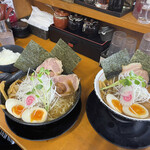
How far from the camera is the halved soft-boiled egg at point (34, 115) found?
82cm

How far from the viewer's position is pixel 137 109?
868 millimetres

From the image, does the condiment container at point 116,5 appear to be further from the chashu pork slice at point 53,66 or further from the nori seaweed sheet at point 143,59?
the chashu pork slice at point 53,66

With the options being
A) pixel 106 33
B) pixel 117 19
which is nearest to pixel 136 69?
pixel 117 19

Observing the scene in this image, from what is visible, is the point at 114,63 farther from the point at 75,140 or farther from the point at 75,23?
the point at 75,23

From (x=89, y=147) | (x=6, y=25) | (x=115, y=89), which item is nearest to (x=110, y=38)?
(x=115, y=89)

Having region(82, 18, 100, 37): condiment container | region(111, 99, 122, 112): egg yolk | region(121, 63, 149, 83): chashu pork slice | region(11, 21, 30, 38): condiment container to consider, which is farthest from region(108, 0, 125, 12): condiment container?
region(11, 21, 30, 38): condiment container

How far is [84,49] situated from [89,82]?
0.42 meters

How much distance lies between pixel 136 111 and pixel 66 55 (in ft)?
2.17

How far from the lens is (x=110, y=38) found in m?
1.51

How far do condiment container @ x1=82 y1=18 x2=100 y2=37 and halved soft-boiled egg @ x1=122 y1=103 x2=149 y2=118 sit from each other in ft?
2.96

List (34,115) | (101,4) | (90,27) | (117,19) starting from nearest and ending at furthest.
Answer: (34,115), (117,19), (101,4), (90,27)

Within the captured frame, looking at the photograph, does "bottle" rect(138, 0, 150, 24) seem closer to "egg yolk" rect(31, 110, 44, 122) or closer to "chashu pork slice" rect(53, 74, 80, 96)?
"chashu pork slice" rect(53, 74, 80, 96)

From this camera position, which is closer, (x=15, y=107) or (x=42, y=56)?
(x=15, y=107)

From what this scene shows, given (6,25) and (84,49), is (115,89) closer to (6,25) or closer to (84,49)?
(84,49)
